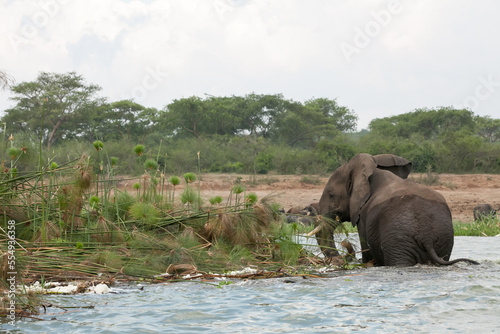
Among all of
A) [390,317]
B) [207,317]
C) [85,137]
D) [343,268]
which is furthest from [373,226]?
[85,137]

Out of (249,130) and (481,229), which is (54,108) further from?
(481,229)

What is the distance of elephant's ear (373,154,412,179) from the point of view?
8.38m

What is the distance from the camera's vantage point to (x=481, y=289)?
6262 millimetres

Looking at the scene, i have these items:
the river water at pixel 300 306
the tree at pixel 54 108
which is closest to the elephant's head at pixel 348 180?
the river water at pixel 300 306

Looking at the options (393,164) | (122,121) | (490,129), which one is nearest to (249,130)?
(122,121)

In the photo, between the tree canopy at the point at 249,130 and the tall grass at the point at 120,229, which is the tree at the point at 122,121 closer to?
the tree canopy at the point at 249,130

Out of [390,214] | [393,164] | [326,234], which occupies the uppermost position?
[393,164]

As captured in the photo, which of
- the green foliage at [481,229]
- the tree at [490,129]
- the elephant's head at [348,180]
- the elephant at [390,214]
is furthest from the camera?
the tree at [490,129]

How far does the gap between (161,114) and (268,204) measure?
111 ft

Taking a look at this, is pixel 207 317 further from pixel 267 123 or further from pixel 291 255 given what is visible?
pixel 267 123

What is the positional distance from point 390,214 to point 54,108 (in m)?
31.4

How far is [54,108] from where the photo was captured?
35938mm

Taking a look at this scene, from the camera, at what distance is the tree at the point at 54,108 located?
35472 millimetres

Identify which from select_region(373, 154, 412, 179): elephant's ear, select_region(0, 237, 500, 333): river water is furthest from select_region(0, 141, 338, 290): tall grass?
select_region(373, 154, 412, 179): elephant's ear
